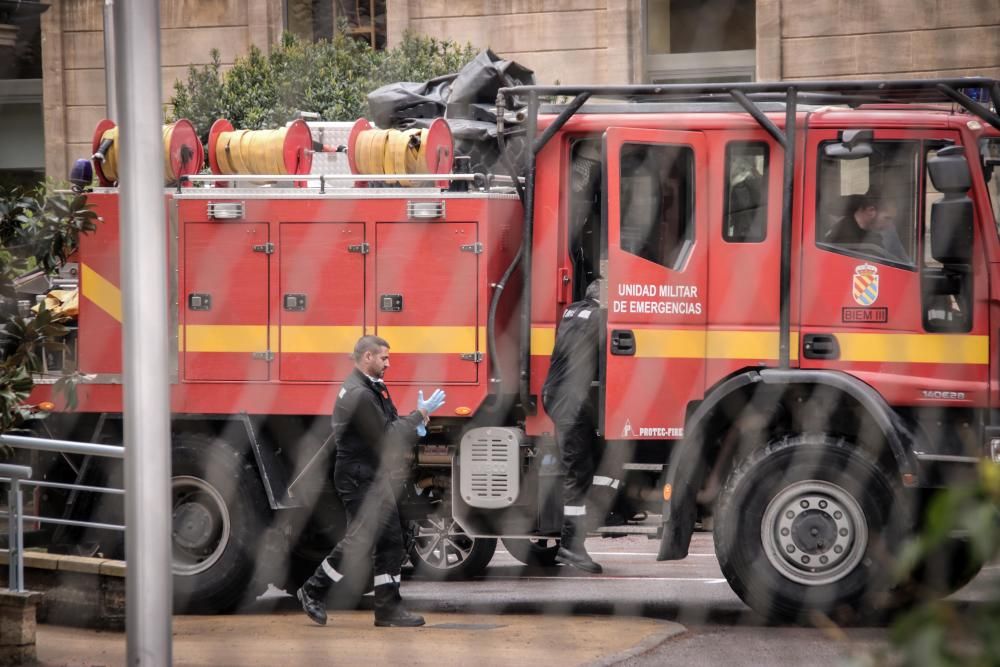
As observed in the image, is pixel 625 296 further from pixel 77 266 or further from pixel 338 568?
pixel 77 266

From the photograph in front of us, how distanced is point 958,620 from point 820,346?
6.37 m

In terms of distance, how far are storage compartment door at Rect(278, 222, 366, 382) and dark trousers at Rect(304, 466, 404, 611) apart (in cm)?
74

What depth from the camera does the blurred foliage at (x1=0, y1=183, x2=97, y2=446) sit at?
654 centimetres

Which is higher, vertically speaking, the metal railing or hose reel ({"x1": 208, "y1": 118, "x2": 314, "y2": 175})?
hose reel ({"x1": 208, "y1": 118, "x2": 314, "y2": 175})

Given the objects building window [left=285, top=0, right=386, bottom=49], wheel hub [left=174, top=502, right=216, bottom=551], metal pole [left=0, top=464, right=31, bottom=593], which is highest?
building window [left=285, top=0, right=386, bottom=49]

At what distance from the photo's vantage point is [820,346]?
7.99m

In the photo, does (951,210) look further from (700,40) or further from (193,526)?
(700,40)

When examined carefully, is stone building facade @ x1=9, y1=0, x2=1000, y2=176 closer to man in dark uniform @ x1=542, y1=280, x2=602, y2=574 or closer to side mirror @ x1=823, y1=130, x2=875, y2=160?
side mirror @ x1=823, y1=130, x2=875, y2=160

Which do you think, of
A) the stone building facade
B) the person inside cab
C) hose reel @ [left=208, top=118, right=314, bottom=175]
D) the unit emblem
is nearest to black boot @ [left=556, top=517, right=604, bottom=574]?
the unit emblem

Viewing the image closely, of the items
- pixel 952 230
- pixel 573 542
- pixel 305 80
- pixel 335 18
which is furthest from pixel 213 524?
pixel 335 18

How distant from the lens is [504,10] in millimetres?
20359

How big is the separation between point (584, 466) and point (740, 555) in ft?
3.13

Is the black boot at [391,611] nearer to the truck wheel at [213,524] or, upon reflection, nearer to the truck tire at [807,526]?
the truck wheel at [213,524]

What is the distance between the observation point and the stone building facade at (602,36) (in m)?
18.7
